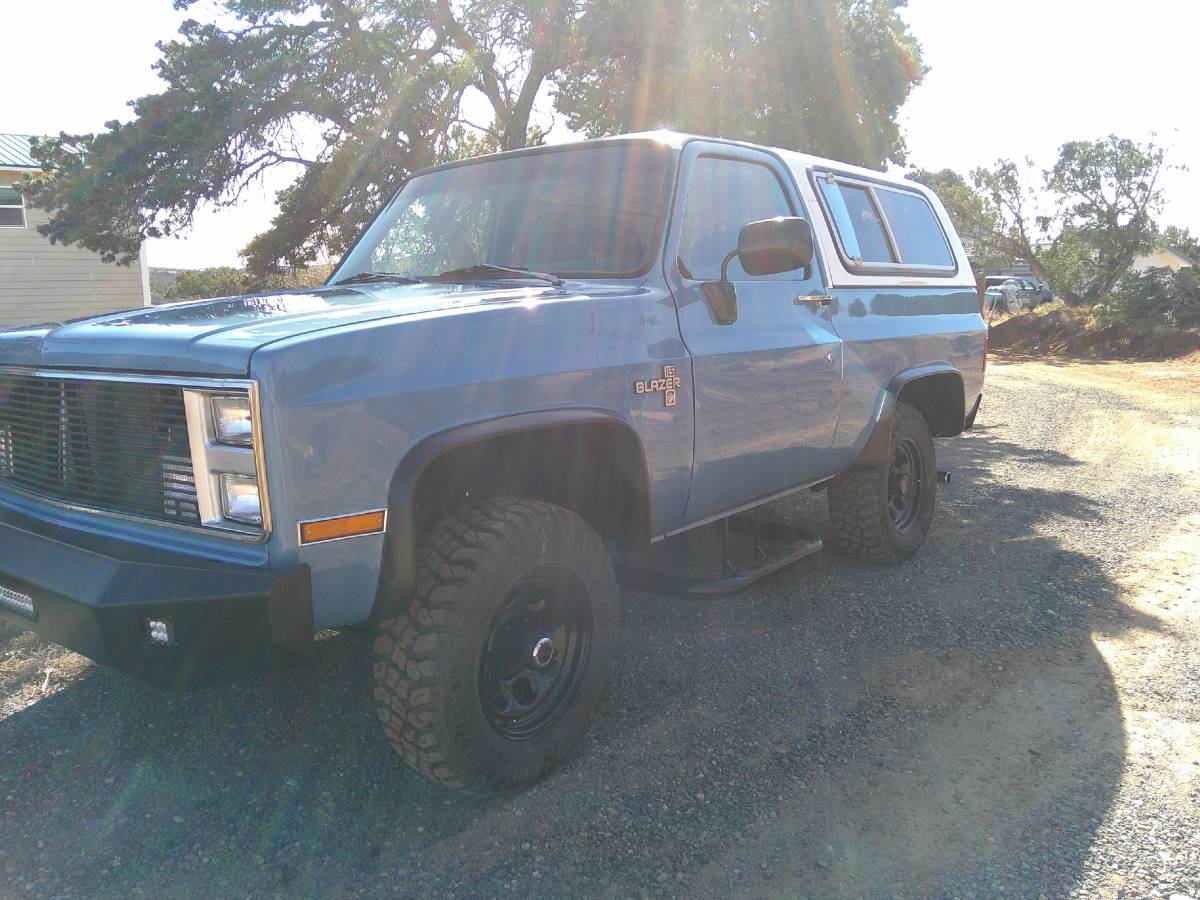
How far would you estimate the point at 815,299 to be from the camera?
3.87 metres

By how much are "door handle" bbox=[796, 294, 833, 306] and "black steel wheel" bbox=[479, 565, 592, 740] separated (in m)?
1.67

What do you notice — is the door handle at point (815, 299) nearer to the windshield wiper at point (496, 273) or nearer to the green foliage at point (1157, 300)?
the windshield wiper at point (496, 273)

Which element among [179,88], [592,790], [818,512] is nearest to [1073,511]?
[818,512]

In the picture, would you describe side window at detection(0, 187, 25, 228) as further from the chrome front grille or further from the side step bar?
the side step bar

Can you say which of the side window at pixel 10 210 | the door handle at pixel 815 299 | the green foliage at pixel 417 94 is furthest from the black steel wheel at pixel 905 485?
the side window at pixel 10 210

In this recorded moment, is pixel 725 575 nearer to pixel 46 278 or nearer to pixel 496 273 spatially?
pixel 496 273

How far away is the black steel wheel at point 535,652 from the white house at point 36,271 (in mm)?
17175

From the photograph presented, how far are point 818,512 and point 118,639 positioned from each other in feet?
15.5

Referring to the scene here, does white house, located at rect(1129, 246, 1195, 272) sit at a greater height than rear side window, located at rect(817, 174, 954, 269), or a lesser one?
lesser

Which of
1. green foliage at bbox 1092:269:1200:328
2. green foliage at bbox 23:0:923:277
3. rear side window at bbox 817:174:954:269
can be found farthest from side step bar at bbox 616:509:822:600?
green foliage at bbox 1092:269:1200:328

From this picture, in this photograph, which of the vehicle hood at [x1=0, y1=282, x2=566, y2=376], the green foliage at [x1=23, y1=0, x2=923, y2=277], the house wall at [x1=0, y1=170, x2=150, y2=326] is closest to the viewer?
the vehicle hood at [x1=0, y1=282, x2=566, y2=376]

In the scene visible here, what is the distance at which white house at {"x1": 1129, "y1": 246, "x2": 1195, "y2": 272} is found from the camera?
82.3 ft

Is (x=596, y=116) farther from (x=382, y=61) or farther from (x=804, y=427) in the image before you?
→ (x=804, y=427)

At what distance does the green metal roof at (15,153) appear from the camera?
1686 centimetres
